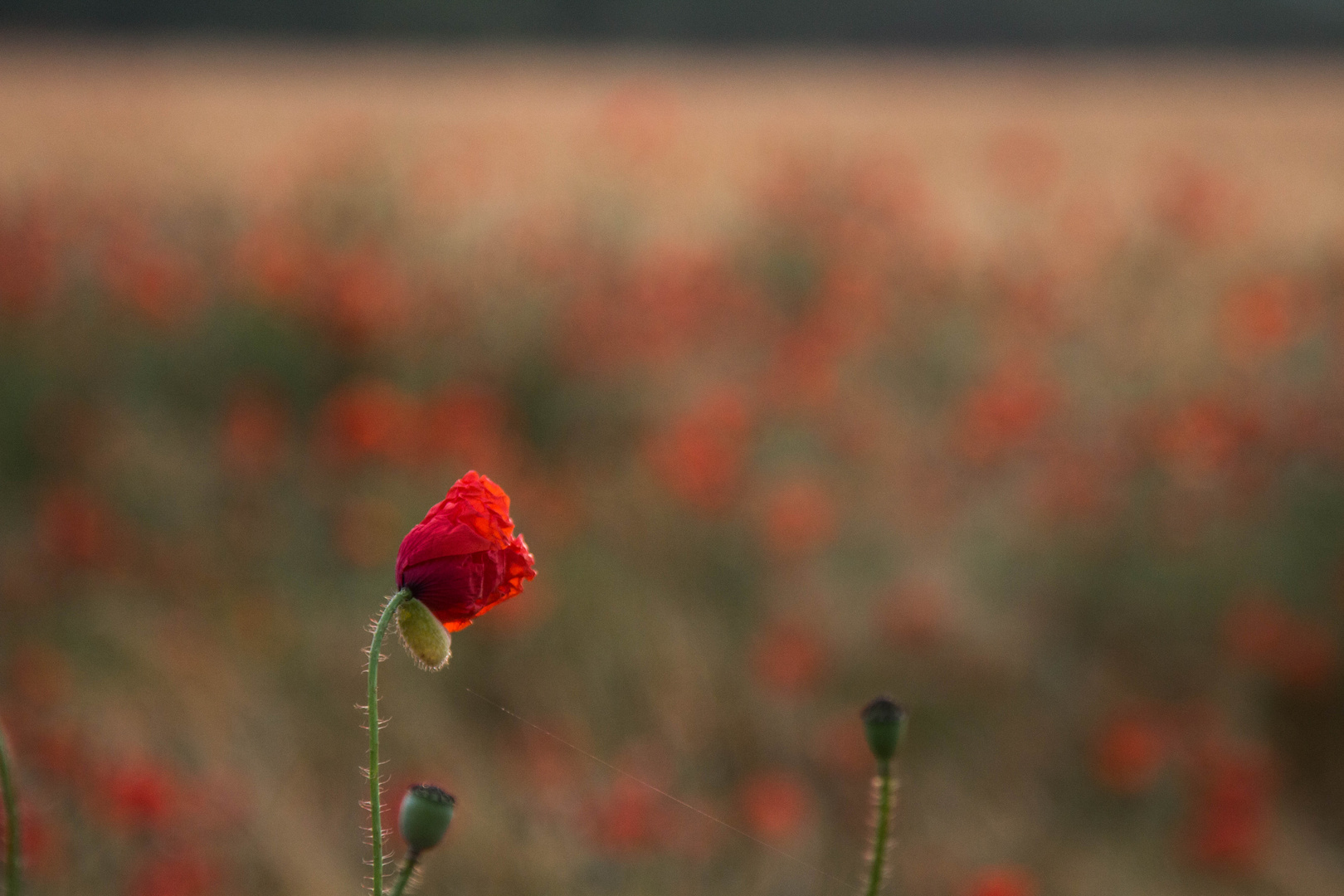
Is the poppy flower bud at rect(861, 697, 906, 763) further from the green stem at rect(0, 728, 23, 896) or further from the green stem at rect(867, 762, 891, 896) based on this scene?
the green stem at rect(0, 728, 23, 896)

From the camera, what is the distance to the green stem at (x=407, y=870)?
0.57 m

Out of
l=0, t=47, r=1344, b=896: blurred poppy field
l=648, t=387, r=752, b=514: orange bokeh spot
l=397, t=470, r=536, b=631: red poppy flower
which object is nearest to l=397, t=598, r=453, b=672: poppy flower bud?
l=397, t=470, r=536, b=631: red poppy flower

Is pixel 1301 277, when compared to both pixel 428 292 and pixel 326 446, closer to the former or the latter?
pixel 428 292

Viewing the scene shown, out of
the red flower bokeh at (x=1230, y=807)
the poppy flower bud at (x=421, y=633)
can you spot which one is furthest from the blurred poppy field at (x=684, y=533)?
the poppy flower bud at (x=421, y=633)

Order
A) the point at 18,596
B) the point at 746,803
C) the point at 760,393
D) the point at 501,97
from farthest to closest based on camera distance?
the point at 501,97
the point at 760,393
the point at 18,596
the point at 746,803

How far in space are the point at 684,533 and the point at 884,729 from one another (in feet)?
5.58

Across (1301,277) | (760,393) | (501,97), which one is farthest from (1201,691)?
(501,97)

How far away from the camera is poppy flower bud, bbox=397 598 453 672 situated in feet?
2.18

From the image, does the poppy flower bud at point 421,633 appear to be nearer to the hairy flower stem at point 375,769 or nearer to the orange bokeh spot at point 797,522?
the hairy flower stem at point 375,769

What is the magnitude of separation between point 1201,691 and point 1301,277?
1998 millimetres

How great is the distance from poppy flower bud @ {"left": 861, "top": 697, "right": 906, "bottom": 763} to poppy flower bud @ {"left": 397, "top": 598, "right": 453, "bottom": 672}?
239 mm

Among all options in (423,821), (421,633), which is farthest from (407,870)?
(421,633)

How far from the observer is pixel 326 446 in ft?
8.23

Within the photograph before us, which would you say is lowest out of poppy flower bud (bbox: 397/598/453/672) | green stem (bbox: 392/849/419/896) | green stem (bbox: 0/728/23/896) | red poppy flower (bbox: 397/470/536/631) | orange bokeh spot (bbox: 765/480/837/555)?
green stem (bbox: 0/728/23/896)
